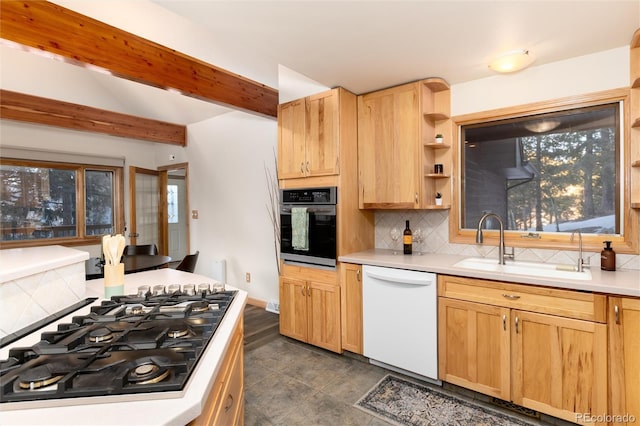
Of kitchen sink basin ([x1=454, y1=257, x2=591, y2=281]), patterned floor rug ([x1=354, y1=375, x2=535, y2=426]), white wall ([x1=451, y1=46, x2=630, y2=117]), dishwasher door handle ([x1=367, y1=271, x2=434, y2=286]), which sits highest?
white wall ([x1=451, y1=46, x2=630, y2=117])

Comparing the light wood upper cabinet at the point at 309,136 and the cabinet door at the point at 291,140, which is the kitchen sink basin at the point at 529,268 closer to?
the light wood upper cabinet at the point at 309,136

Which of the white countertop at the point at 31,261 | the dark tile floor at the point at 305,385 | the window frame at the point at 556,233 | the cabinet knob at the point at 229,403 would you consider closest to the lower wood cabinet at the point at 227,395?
the cabinet knob at the point at 229,403

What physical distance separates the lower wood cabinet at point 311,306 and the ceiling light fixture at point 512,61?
207 cm

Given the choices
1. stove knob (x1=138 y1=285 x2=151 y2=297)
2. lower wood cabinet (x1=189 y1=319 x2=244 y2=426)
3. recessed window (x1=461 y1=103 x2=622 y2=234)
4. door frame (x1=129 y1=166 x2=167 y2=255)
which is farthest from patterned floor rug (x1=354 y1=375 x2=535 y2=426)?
door frame (x1=129 y1=166 x2=167 y2=255)

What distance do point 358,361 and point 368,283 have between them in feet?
2.33

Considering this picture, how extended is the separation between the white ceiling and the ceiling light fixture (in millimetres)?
51

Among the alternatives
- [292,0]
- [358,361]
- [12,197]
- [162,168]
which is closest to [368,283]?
[358,361]

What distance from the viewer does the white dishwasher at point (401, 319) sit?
7.75 feet

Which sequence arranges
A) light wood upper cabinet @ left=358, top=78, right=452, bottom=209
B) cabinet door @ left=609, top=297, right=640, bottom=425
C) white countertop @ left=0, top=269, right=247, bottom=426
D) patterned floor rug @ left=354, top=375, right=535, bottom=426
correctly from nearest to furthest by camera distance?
1. white countertop @ left=0, top=269, right=247, bottom=426
2. cabinet door @ left=609, top=297, right=640, bottom=425
3. patterned floor rug @ left=354, top=375, right=535, bottom=426
4. light wood upper cabinet @ left=358, top=78, right=452, bottom=209

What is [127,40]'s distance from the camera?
2.66 meters

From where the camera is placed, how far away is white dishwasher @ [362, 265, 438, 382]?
2.36m

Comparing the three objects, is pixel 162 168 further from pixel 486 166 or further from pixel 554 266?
pixel 554 266

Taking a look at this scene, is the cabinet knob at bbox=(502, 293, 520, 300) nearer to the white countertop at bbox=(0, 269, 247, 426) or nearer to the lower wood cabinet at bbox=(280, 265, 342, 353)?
the lower wood cabinet at bbox=(280, 265, 342, 353)

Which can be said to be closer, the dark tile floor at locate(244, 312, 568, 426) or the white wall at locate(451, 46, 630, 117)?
the dark tile floor at locate(244, 312, 568, 426)
